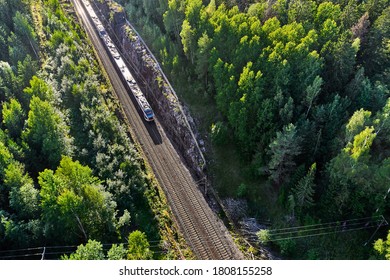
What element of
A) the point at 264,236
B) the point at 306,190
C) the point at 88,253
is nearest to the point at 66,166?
the point at 88,253

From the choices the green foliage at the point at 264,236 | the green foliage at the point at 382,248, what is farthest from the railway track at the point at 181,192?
the green foliage at the point at 382,248

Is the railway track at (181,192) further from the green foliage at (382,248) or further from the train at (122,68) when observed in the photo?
the green foliage at (382,248)

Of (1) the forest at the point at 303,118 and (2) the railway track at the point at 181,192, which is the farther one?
(2) the railway track at the point at 181,192

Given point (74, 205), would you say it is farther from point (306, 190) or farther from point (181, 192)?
point (306, 190)

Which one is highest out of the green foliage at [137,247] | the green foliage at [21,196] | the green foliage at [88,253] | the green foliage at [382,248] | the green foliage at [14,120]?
the green foliage at [14,120]

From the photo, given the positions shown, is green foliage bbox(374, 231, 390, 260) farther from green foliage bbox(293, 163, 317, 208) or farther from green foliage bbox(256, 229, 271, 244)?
green foliage bbox(256, 229, 271, 244)

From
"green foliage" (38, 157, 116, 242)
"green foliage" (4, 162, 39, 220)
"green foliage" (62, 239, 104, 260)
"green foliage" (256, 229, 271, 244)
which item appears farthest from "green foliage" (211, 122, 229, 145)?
"green foliage" (4, 162, 39, 220)

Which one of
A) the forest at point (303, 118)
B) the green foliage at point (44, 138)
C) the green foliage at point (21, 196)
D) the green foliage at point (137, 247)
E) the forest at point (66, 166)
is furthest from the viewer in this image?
the green foliage at point (44, 138)
